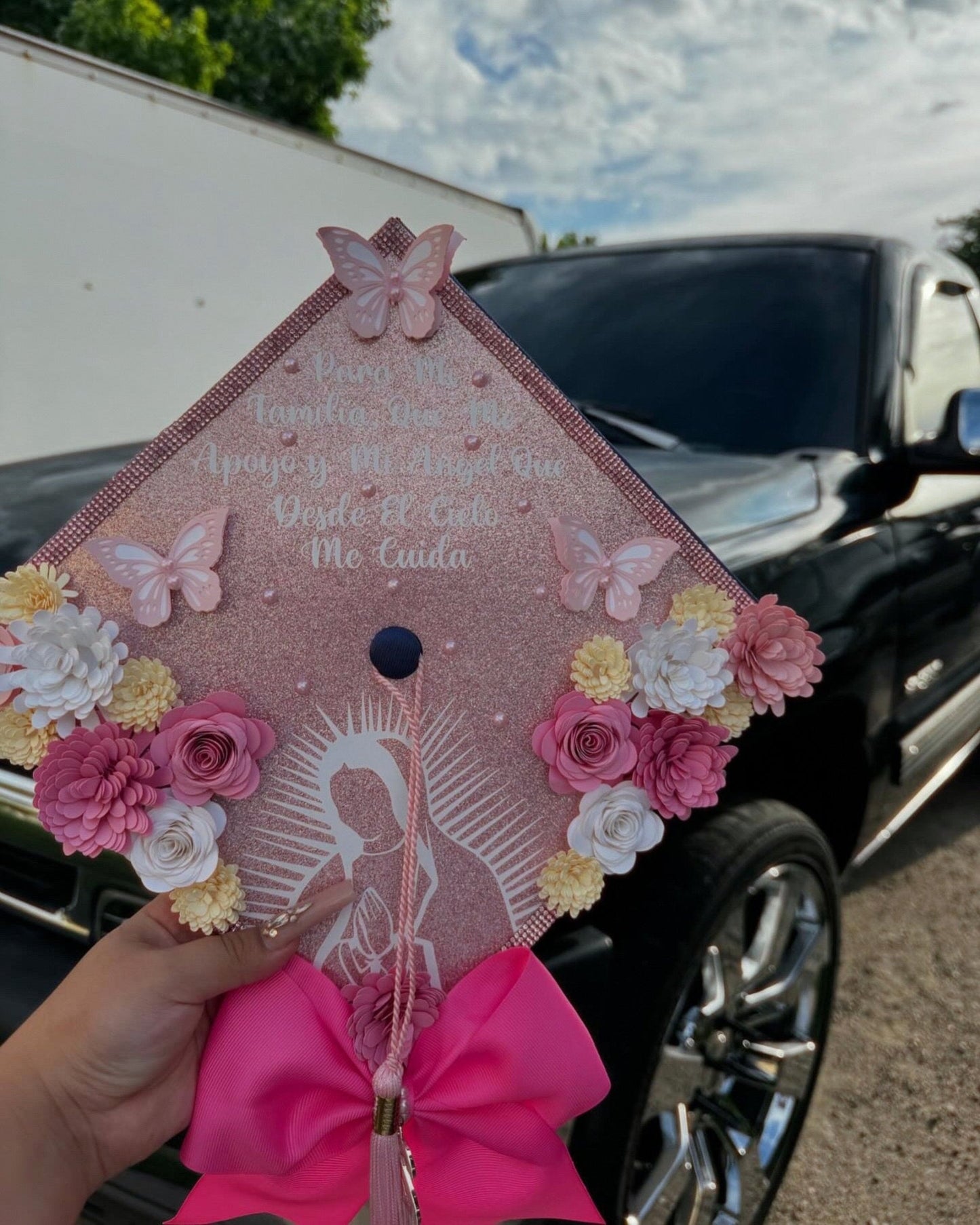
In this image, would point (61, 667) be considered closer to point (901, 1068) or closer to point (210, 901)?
point (210, 901)

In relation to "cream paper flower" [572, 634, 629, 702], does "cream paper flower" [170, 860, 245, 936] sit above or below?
below

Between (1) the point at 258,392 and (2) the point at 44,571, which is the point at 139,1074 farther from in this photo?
(1) the point at 258,392

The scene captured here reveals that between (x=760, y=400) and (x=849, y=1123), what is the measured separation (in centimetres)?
162

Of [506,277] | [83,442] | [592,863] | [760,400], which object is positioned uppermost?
[506,277]

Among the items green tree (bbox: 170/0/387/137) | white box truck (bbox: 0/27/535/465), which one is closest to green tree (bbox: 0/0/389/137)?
green tree (bbox: 170/0/387/137)

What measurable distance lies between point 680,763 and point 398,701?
262mm

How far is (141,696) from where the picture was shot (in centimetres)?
76

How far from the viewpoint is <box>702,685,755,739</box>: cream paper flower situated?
2.75 ft

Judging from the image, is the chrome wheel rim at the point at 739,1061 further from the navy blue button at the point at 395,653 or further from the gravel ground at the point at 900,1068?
the navy blue button at the point at 395,653

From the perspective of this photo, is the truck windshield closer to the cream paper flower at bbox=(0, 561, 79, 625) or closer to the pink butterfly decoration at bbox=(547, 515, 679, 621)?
the pink butterfly decoration at bbox=(547, 515, 679, 621)

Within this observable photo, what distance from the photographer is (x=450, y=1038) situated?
0.81m

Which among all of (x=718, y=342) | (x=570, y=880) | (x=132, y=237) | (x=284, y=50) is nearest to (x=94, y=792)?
(x=570, y=880)

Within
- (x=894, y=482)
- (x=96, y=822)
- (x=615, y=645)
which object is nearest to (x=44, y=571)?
(x=96, y=822)

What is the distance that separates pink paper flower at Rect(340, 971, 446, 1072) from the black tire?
1.77 ft
